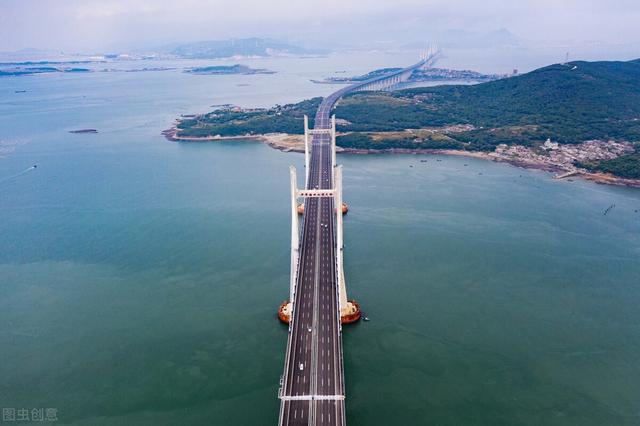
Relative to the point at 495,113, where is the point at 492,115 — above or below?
below

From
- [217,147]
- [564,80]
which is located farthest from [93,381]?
[564,80]

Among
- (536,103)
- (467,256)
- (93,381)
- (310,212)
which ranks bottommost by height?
(93,381)

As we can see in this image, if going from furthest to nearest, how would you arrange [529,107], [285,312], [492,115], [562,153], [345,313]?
[529,107] → [492,115] → [562,153] → [345,313] → [285,312]

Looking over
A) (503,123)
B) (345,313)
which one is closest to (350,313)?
(345,313)

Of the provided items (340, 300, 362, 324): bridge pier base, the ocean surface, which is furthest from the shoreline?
(340, 300, 362, 324): bridge pier base

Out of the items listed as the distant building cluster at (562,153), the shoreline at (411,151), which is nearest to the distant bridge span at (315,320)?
the shoreline at (411,151)

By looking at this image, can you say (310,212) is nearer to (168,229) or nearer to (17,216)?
(168,229)

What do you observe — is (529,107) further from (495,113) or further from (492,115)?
(492,115)
